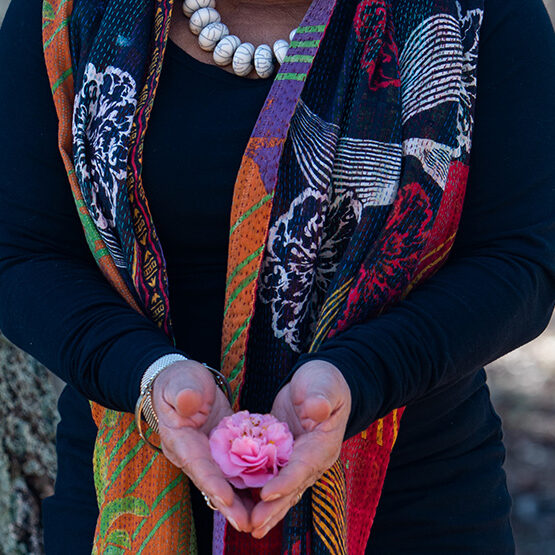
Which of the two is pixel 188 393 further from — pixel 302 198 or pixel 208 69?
pixel 208 69

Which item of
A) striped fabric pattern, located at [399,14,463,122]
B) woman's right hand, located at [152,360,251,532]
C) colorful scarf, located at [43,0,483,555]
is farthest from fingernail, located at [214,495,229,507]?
striped fabric pattern, located at [399,14,463,122]

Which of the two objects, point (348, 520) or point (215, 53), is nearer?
point (348, 520)

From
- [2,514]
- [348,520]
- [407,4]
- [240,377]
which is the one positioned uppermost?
[407,4]

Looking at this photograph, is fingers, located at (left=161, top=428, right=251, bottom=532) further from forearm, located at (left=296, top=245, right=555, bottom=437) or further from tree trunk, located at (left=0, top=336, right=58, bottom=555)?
tree trunk, located at (left=0, top=336, right=58, bottom=555)

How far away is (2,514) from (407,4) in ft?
4.39

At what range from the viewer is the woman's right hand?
39.0 inches

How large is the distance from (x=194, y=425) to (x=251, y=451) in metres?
0.10

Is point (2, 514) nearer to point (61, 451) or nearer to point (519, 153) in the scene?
point (61, 451)

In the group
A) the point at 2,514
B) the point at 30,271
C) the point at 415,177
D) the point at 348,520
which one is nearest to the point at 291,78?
the point at 415,177

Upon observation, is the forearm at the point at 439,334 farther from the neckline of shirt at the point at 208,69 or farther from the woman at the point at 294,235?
the neckline of shirt at the point at 208,69

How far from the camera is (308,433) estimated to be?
3.43ft

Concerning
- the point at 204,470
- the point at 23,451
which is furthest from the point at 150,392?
the point at 23,451

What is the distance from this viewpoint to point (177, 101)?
1354 millimetres

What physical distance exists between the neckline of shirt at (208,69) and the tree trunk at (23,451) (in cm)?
91
